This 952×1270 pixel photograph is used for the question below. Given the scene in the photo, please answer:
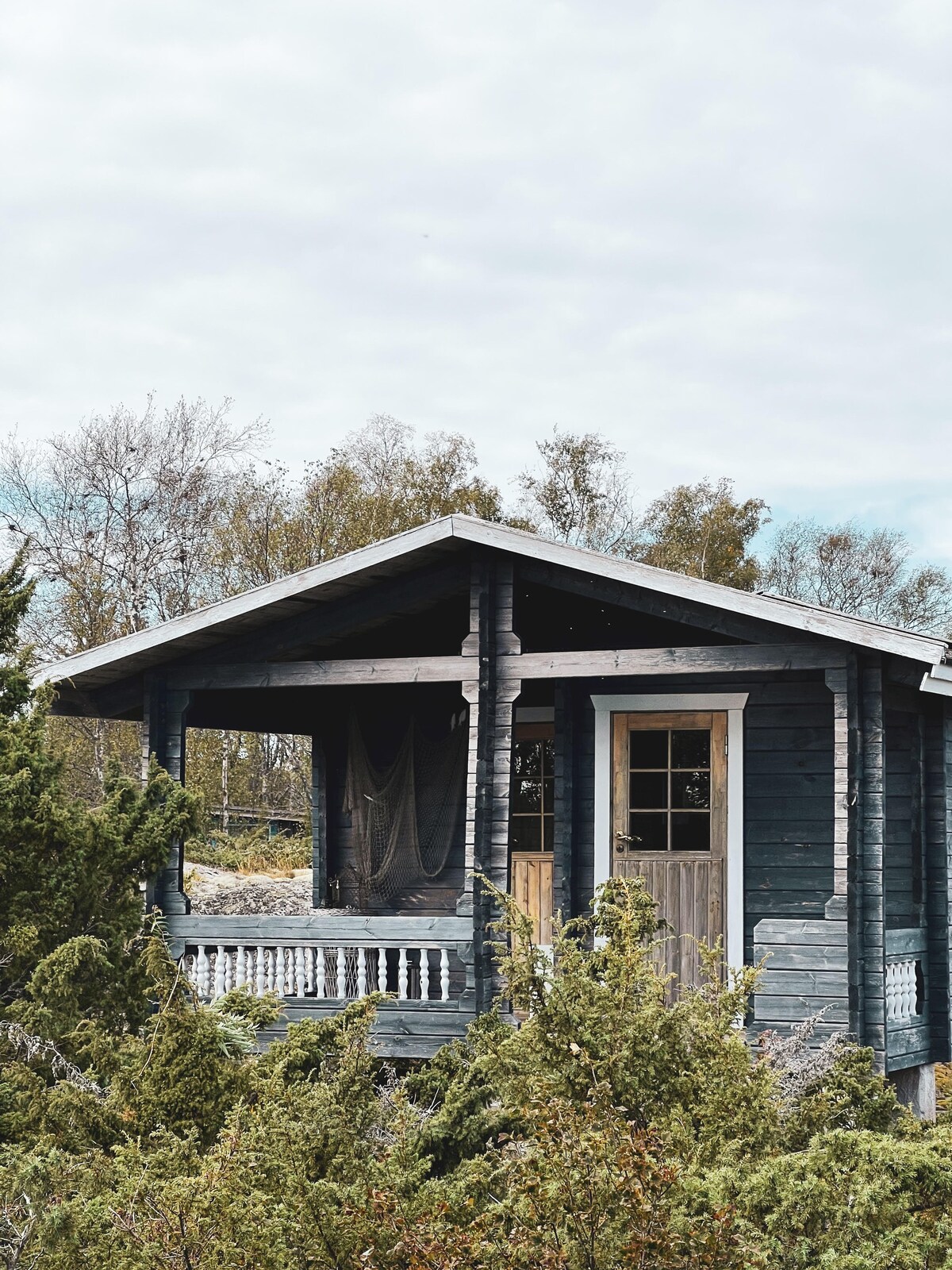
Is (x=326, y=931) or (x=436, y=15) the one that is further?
(x=436, y=15)

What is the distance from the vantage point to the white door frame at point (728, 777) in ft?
39.0

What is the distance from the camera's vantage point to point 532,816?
526 inches

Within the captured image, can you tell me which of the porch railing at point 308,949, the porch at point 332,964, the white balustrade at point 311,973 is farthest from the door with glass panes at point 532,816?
the white balustrade at point 311,973

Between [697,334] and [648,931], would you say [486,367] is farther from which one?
[648,931]

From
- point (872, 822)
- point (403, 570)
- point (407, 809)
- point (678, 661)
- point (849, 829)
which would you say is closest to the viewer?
point (849, 829)

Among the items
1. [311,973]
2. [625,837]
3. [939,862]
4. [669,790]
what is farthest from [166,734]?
[939,862]

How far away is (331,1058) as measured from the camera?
320 inches

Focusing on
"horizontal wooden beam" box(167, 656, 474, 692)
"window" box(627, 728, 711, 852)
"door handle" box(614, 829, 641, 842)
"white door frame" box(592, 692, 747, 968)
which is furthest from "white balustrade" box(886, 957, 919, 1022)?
"horizontal wooden beam" box(167, 656, 474, 692)

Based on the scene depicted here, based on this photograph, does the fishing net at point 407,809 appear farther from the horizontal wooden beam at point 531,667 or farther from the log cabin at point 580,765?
the horizontal wooden beam at point 531,667

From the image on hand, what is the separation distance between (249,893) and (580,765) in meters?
6.69

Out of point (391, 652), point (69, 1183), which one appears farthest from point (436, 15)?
point (69, 1183)

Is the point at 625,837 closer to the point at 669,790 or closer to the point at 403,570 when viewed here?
the point at 669,790

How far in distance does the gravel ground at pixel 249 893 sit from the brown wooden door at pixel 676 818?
2856 mm

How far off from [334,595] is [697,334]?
146 ft
